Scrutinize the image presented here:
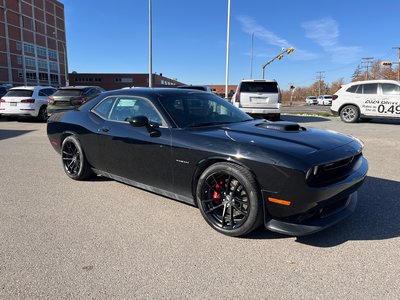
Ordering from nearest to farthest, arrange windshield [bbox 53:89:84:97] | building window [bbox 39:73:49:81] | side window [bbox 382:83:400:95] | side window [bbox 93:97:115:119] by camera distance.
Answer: side window [bbox 93:97:115:119], side window [bbox 382:83:400:95], windshield [bbox 53:89:84:97], building window [bbox 39:73:49:81]

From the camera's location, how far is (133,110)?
4312 millimetres

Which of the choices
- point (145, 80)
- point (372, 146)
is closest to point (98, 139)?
point (372, 146)

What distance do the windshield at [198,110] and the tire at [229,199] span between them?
0.82 meters

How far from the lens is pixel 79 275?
8.58ft

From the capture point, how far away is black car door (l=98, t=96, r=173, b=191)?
380 cm

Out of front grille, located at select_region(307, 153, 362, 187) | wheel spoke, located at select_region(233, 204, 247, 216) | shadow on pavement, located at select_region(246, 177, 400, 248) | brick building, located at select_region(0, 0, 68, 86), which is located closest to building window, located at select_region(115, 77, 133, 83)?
brick building, located at select_region(0, 0, 68, 86)

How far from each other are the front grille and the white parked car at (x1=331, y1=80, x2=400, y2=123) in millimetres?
10363

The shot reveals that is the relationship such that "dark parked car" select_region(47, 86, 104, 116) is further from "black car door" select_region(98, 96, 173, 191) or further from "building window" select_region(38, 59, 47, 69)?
"building window" select_region(38, 59, 47, 69)

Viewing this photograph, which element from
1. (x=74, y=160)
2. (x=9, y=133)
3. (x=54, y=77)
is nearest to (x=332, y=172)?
(x=74, y=160)

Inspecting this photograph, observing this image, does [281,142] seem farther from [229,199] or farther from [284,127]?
[229,199]

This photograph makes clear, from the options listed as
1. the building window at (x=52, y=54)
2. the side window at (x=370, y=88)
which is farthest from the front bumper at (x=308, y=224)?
the building window at (x=52, y=54)

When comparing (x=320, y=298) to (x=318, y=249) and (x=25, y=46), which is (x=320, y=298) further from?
(x=25, y=46)

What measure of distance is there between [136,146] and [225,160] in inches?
51.7

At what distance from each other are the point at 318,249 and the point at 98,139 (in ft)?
10.4
